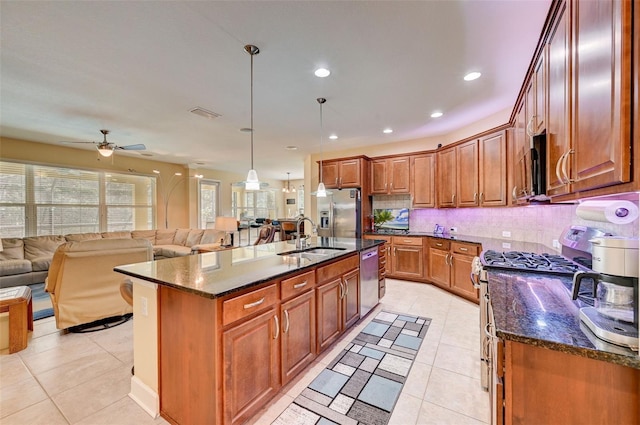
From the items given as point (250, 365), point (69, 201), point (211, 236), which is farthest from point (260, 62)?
point (69, 201)

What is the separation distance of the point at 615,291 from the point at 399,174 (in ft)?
14.4

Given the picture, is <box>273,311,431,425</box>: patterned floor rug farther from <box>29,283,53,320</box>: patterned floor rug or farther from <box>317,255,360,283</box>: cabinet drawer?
<box>29,283,53,320</box>: patterned floor rug

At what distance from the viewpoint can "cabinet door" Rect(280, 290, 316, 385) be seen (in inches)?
75.8

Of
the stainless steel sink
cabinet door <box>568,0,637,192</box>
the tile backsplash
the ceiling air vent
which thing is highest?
the ceiling air vent

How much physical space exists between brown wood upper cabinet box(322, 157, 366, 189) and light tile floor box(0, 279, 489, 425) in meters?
3.04

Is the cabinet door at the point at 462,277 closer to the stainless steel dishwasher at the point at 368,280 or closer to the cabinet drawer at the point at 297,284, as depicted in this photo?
the stainless steel dishwasher at the point at 368,280

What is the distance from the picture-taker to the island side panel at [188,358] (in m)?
1.46

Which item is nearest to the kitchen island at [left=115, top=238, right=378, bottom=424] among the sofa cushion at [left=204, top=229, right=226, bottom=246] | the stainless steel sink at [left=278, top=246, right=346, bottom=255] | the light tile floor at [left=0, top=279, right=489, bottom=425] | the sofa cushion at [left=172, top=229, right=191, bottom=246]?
the light tile floor at [left=0, top=279, right=489, bottom=425]

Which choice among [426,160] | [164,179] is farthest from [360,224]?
[164,179]

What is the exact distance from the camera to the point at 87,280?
2.94 metres

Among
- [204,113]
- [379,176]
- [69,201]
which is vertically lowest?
[69,201]

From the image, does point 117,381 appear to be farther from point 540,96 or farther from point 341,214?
point 341,214

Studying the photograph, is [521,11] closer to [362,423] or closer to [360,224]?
[362,423]

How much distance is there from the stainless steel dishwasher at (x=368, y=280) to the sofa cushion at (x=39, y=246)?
591cm
